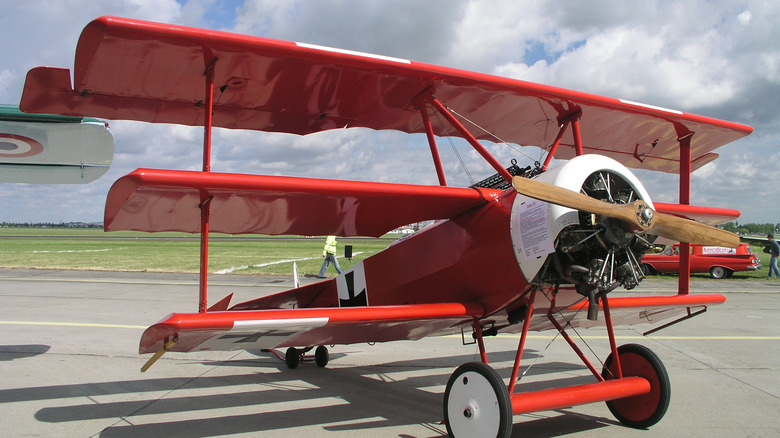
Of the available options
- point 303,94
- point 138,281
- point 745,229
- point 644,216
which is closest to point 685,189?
point 644,216

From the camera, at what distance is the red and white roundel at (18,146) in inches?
349

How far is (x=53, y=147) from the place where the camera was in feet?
28.4

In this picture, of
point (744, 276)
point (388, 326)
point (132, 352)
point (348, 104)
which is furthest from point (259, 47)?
point (744, 276)

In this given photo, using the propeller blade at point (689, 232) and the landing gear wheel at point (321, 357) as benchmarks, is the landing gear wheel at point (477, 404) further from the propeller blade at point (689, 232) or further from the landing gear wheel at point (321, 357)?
the landing gear wheel at point (321, 357)

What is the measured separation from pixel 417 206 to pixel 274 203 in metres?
1.21

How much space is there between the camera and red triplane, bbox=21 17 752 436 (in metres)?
3.61

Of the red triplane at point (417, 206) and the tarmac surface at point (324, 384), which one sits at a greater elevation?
the red triplane at point (417, 206)

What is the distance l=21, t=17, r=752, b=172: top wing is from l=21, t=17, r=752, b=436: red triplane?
20 mm

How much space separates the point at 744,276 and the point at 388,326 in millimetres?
20135

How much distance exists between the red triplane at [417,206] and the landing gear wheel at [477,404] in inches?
0.5

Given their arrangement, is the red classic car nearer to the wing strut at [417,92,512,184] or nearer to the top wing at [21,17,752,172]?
the top wing at [21,17,752,172]

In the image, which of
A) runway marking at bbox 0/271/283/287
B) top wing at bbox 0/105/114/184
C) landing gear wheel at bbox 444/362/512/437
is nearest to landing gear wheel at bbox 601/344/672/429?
landing gear wheel at bbox 444/362/512/437

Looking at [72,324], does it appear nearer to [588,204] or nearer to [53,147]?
[53,147]

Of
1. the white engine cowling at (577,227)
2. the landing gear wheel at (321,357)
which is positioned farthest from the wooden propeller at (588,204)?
the landing gear wheel at (321,357)
